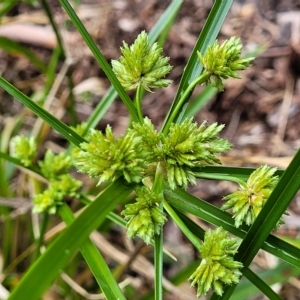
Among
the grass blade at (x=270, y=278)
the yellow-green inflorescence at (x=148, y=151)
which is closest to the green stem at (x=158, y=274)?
the yellow-green inflorescence at (x=148, y=151)

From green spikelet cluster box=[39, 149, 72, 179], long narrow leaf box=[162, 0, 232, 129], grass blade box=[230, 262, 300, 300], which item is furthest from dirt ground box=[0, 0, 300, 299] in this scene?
long narrow leaf box=[162, 0, 232, 129]

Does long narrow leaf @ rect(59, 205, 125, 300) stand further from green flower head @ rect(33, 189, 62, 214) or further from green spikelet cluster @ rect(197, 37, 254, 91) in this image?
green spikelet cluster @ rect(197, 37, 254, 91)

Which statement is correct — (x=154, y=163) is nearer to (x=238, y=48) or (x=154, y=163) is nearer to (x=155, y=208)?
(x=155, y=208)

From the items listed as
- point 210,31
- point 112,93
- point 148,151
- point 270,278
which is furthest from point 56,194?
point 270,278

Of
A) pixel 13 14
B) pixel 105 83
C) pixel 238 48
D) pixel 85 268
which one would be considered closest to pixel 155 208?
pixel 238 48

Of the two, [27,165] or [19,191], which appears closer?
[27,165]

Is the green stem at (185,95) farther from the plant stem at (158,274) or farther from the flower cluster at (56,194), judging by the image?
the flower cluster at (56,194)
